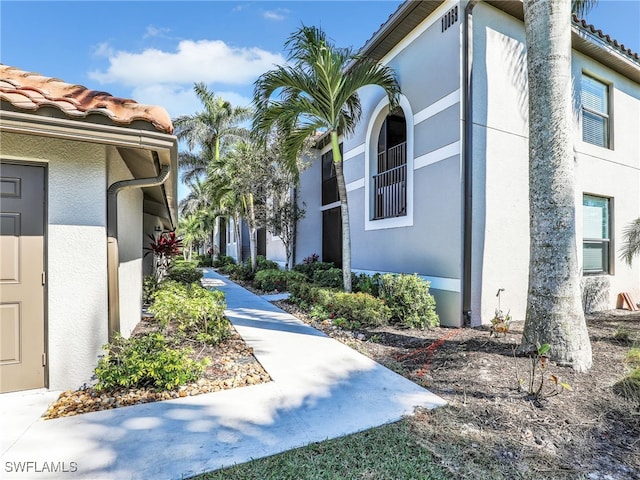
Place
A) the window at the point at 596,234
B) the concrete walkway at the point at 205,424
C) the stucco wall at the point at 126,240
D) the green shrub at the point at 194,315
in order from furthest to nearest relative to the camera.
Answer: the window at the point at 596,234 → the green shrub at the point at 194,315 → the stucco wall at the point at 126,240 → the concrete walkway at the point at 205,424

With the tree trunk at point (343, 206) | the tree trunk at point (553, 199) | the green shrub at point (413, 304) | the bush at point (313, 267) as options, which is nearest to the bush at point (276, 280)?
the bush at point (313, 267)

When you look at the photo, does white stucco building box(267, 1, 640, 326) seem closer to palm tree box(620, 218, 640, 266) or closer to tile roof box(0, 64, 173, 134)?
palm tree box(620, 218, 640, 266)

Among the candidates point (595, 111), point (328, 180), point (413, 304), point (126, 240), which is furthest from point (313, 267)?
point (595, 111)

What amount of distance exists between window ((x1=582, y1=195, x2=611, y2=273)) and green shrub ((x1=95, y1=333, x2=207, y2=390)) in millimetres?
9897

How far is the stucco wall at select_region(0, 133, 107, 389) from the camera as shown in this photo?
12.1ft

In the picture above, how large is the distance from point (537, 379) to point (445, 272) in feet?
10.2

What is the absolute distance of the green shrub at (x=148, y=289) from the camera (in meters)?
8.84

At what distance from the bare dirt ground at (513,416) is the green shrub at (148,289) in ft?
20.2

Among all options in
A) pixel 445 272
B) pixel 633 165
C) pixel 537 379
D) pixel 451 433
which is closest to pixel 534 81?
pixel 445 272

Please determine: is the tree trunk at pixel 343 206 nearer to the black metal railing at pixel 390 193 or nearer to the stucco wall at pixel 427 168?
the stucco wall at pixel 427 168

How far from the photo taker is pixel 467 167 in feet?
21.8

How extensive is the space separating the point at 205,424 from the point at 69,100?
359cm

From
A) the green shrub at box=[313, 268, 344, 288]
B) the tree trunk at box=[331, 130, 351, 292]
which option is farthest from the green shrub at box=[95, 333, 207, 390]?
the green shrub at box=[313, 268, 344, 288]

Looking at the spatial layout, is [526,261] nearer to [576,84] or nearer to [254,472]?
[576,84]
